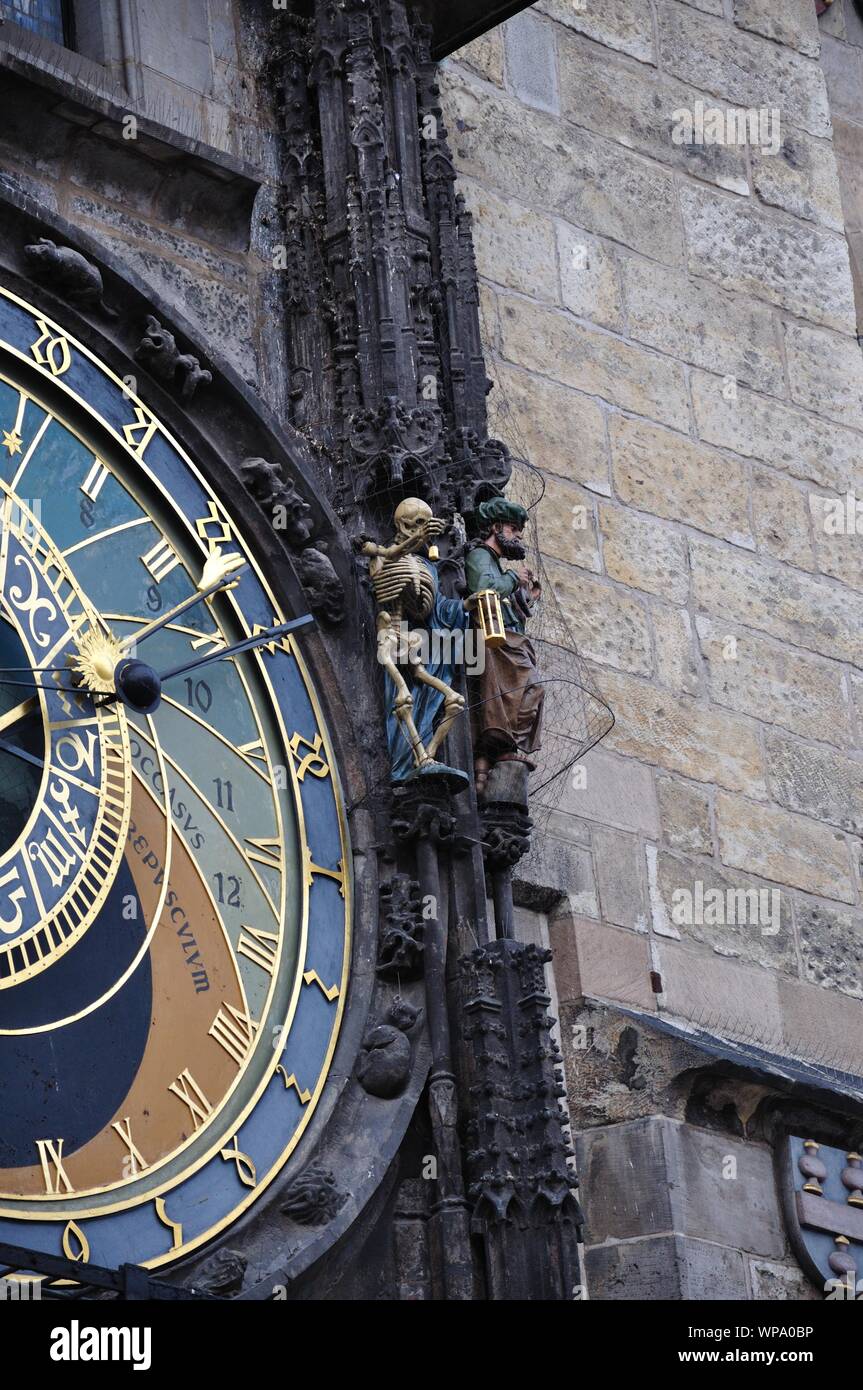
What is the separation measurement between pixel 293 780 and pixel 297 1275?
1.14m

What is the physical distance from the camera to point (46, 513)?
269 inches

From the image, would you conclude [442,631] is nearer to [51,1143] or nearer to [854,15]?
[51,1143]

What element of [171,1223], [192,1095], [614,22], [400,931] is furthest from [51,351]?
[614,22]

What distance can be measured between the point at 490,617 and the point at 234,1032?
1.21m

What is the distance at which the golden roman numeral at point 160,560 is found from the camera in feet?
23.0

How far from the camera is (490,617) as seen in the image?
736cm

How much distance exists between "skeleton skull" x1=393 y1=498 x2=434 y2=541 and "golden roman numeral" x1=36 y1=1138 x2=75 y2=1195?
1766 millimetres

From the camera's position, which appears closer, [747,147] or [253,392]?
[253,392]

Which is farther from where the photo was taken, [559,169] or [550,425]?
[559,169]

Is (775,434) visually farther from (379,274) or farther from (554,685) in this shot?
(379,274)

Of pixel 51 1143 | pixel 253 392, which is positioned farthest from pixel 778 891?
pixel 51 1143

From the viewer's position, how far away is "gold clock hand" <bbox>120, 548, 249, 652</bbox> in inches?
271


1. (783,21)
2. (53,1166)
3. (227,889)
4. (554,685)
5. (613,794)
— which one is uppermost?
(783,21)

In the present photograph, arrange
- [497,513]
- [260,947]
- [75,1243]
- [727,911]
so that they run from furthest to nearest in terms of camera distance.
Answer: [727,911] < [497,513] < [260,947] < [75,1243]
